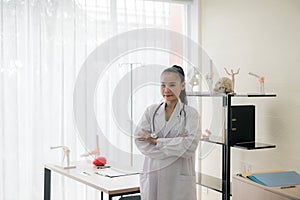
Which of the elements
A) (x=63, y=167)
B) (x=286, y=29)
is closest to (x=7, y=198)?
(x=63, y=167)

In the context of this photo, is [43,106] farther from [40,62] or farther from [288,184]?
[288,184]

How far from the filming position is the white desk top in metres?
2.50

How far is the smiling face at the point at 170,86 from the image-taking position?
1.66 meters

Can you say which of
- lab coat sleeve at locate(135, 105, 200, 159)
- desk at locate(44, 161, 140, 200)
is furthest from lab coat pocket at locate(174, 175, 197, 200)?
desk at locate(44, 161, 140, 200)

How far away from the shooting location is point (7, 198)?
3.36m

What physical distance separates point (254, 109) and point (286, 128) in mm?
282

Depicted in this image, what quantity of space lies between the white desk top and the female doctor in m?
0.14

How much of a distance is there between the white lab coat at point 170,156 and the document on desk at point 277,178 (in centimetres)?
40

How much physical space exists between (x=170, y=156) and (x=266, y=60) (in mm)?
1472

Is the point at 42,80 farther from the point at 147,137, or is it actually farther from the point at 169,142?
the point at 169,142

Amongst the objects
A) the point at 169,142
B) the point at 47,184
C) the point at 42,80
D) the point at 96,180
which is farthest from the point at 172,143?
the point at 42,80

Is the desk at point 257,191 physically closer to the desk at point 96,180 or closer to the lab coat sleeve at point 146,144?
the desk at point 96,180

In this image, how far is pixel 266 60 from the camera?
3.14m

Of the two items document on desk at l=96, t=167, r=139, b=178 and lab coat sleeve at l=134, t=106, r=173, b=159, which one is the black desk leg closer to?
document on desk at l=96, t=167, r=139, b=178
